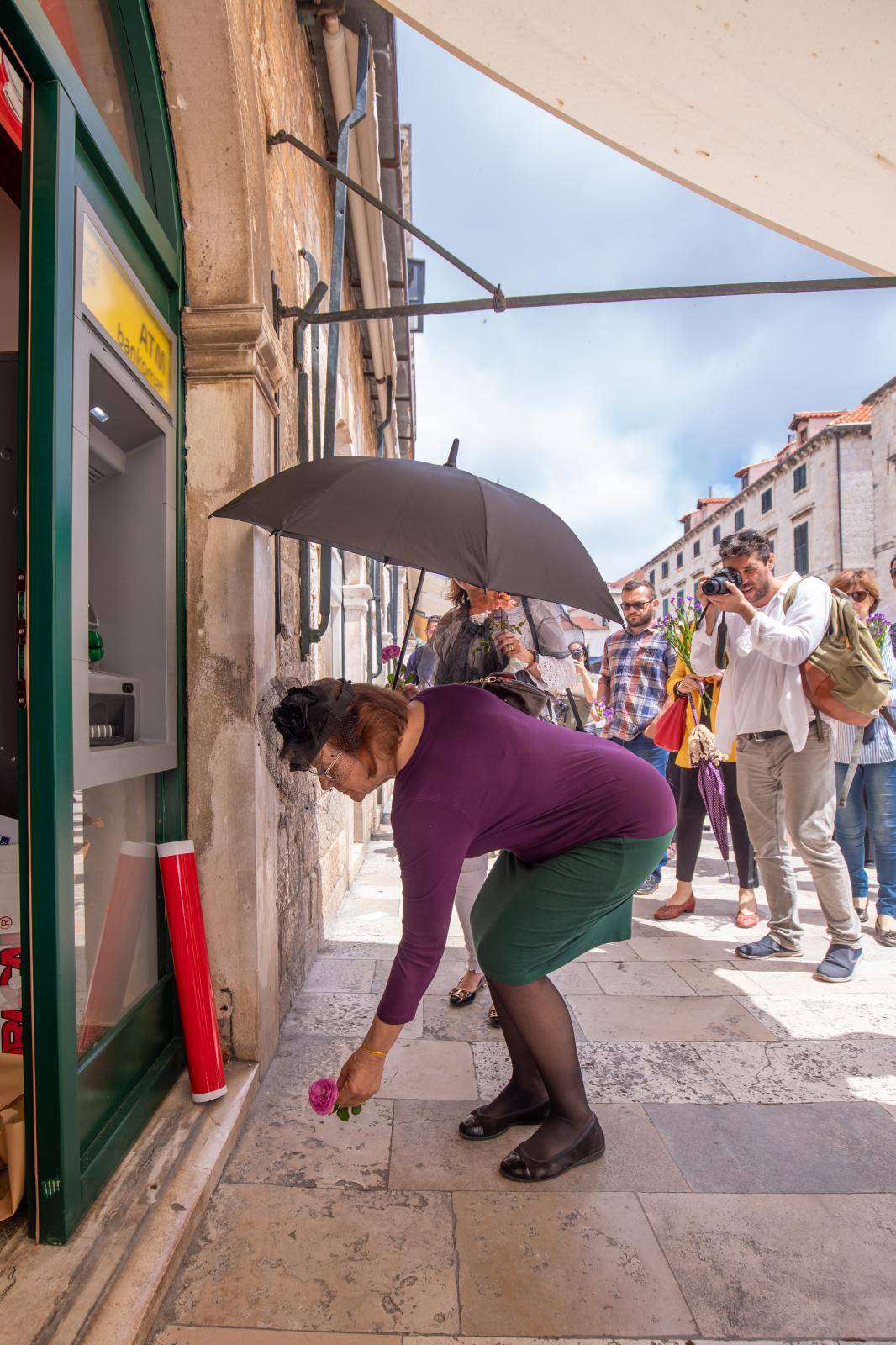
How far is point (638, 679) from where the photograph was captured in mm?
5117

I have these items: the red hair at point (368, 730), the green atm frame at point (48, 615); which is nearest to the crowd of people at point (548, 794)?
the red hair at point (368, 730)

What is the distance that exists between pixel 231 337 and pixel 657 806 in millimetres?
1876

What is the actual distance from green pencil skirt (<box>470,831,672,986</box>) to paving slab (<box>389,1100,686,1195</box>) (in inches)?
20.0

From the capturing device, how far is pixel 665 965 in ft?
12.2

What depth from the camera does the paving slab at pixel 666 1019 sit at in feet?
9.64

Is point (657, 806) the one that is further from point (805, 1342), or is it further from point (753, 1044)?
point (753, 1044)

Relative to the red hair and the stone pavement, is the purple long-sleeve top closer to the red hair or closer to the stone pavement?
the red hair

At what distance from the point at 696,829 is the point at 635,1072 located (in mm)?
2051

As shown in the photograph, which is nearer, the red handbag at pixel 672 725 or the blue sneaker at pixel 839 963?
the blue sneaker at pixel 839 963

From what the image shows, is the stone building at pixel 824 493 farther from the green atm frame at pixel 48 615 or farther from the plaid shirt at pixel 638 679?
the green atm frame at pixel 48 615

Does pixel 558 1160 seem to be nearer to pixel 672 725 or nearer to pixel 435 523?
pixel 435 523

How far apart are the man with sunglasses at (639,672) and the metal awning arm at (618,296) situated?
230 cm

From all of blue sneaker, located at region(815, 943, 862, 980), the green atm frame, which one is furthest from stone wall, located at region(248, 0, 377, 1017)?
blue sneaker, located at region(815, 943, 862, 980)

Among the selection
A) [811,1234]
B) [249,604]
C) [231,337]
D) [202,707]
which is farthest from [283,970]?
[231,337]
